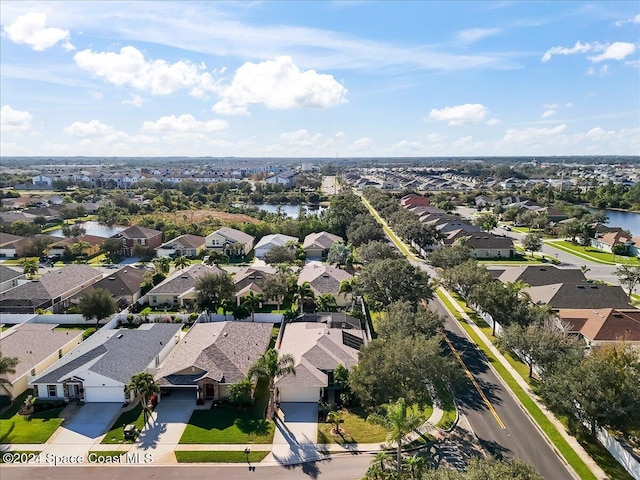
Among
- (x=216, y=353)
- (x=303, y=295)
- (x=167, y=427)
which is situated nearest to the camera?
(x=167, y=427)

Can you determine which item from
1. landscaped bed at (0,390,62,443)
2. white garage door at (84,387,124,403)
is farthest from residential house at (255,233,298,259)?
landscaped bed at (0,390,62,443)

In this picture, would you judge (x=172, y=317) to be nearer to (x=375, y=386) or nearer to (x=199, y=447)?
(x=199, y=447)

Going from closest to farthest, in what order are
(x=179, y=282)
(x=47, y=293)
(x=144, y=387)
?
1. (x=144, y=387)
2. (x=47, y=293)
3. (x=179, y=282)

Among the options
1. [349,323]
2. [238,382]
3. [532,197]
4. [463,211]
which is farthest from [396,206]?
[238,382]

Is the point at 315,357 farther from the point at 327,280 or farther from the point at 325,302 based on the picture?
the point at 327,280

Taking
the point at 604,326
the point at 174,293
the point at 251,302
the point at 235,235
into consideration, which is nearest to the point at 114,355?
the point at 251,302

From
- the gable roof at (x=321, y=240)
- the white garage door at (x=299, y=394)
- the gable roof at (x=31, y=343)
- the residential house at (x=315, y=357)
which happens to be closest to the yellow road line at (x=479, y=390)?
the residential house at (x=315, y=357)

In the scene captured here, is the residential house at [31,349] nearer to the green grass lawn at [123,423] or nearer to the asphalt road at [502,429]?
the green grass lawn at [123,423]
